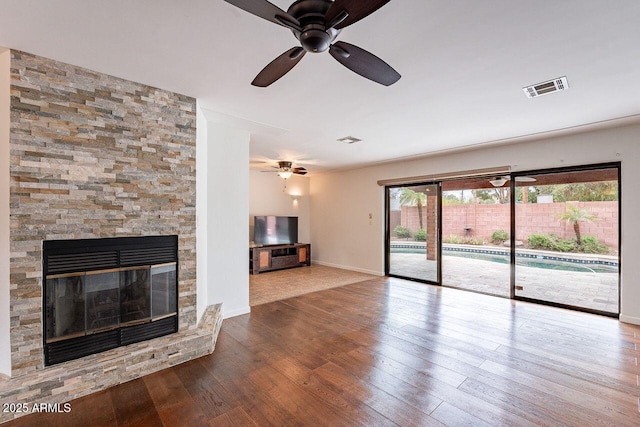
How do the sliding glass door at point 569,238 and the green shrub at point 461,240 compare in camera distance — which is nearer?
the sliding glass door at point 569,238

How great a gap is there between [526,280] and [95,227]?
581 centimetres

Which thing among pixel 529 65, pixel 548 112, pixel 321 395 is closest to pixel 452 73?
pixel 529 65

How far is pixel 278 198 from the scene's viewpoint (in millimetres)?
7723

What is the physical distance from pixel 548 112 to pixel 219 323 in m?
4.56

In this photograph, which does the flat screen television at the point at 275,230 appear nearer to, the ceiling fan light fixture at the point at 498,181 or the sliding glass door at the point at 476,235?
the sliding glass door at the point at 476,235

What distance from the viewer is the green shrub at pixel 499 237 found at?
5019mm

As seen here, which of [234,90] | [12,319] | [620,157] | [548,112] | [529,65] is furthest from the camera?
[620,157]

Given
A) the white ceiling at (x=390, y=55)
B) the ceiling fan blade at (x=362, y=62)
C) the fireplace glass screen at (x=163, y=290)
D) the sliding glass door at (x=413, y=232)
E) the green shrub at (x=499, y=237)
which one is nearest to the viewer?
the ceiling fan blade at (x=362, y=62)

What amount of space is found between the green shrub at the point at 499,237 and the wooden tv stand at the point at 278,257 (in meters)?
4.33

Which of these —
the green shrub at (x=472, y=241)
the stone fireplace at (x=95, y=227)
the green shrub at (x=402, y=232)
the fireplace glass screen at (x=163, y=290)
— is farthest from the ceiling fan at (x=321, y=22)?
the green shrub at (x=472, y=241)

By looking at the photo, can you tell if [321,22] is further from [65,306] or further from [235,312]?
[235,312]

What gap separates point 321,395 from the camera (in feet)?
7.04

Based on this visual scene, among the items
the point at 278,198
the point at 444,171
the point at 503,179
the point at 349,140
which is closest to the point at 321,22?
the point at 349,140

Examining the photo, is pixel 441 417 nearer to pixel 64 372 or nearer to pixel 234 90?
pixel 64 372
